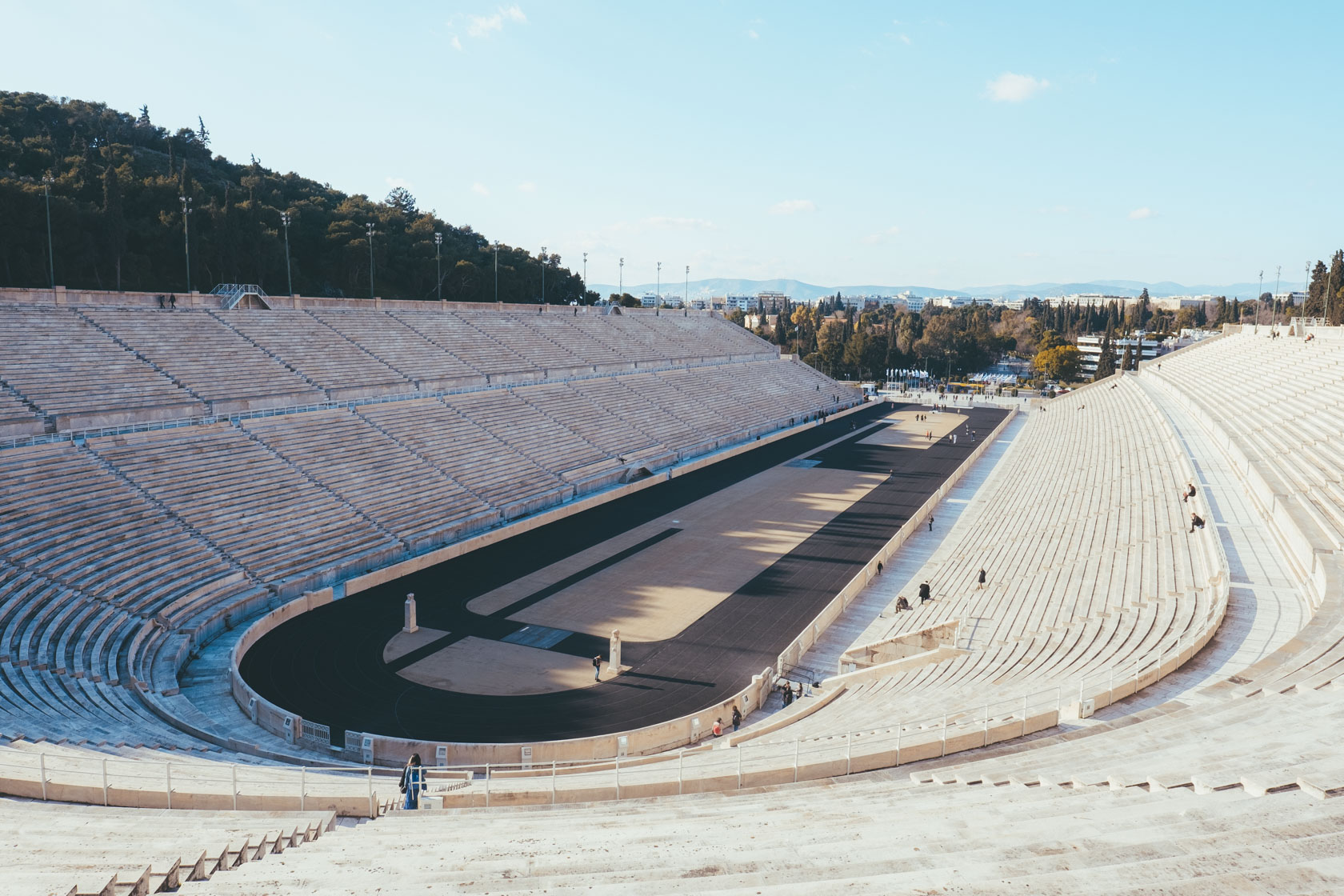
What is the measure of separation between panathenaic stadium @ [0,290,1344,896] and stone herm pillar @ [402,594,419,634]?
0.31ft

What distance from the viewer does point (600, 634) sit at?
20.6 metres

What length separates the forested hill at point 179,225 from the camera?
42.2m

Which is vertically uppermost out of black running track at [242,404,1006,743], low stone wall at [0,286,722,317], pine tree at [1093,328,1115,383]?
low stone wall at [0,286,722,317]

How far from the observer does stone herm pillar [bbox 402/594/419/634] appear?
20052 millimetres

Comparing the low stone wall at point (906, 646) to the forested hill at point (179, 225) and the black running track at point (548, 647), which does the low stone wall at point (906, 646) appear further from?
the forested hill at point (179, 225)

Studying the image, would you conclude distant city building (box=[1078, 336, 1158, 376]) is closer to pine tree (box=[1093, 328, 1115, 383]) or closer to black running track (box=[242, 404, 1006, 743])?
pine tree (box=[1093, 328, 1115, 383])

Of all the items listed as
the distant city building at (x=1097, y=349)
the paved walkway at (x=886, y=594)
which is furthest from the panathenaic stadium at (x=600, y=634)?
the distant city building at (x=1097, y=349)

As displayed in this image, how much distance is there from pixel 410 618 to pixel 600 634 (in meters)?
4.58

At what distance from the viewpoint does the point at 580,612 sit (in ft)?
71.6

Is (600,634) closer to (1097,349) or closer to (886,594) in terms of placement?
(886,594)

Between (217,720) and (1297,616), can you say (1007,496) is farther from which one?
(217,720)

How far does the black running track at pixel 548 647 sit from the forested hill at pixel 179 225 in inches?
1244

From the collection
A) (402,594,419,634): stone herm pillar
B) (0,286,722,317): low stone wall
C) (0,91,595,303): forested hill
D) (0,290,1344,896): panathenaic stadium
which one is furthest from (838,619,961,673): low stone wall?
(0,91,595,303): forested hill

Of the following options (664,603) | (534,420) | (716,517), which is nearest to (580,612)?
(664,603)
